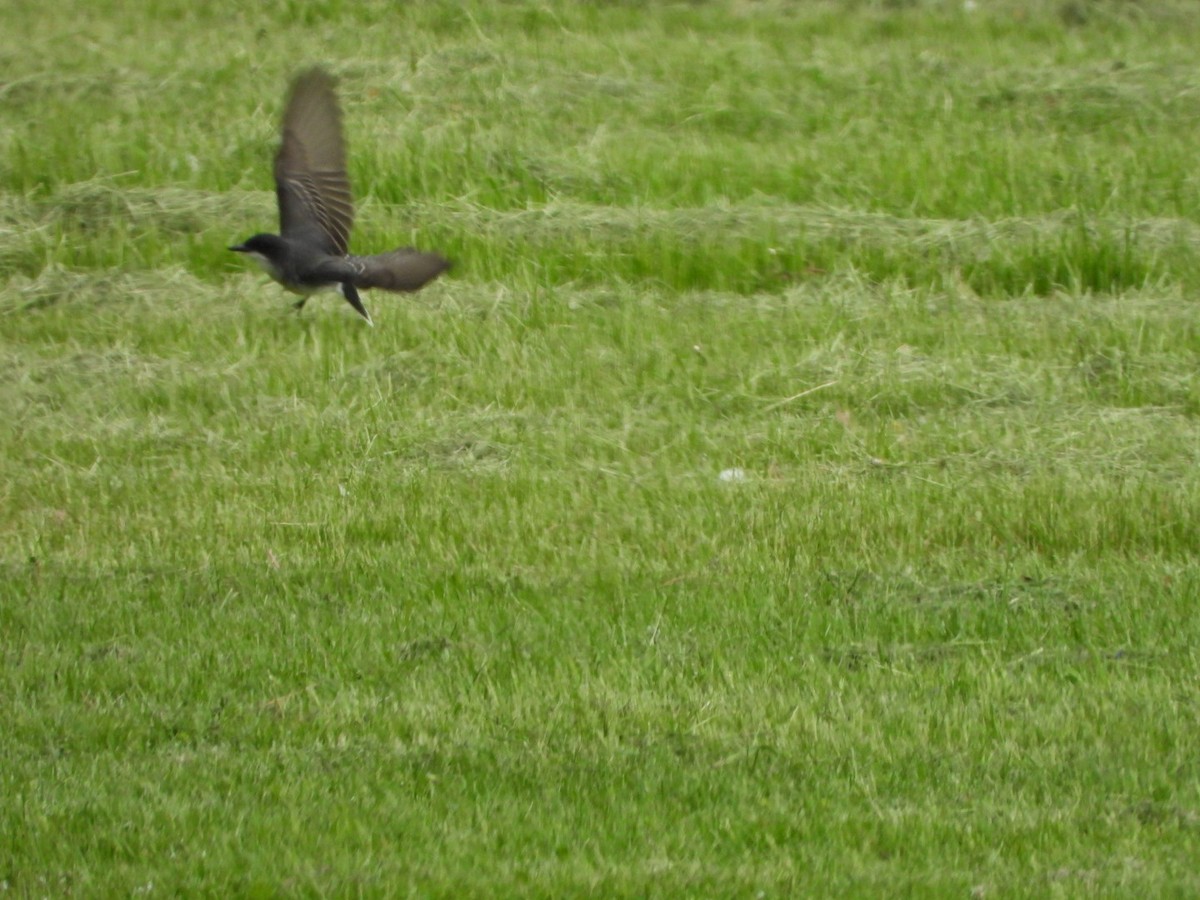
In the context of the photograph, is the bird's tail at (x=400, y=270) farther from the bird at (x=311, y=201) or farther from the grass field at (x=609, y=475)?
the grass field at (x=609, y=475)

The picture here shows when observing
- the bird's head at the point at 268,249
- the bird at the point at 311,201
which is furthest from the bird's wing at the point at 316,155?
the bird's head at the point at 268,249

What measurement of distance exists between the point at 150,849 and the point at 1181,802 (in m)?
2.79

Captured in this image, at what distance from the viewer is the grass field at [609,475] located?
4.83m

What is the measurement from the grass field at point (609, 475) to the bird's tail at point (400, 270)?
2.71ft

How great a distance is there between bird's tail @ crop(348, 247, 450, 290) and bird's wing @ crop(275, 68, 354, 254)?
2.85 feet

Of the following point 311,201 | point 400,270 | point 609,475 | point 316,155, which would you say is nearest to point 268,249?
point 311,201

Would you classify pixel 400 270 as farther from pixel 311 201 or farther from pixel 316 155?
pixel 316 155

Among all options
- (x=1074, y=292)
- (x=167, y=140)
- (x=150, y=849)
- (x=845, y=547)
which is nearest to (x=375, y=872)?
(x=150, y=849)

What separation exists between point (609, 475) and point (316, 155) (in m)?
2.17

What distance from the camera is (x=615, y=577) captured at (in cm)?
654

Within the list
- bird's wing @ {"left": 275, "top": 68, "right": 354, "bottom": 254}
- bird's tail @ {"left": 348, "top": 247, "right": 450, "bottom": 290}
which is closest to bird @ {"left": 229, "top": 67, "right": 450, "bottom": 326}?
bird's wing @ {"left": 275, "top": 68, "right": 354, "bottom": 254}

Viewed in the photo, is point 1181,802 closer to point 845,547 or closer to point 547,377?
point 845,547

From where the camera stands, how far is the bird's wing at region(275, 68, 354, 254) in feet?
27.1

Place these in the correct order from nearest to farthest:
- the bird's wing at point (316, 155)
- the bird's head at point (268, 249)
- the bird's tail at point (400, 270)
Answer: the bird's tail at point (400, 270), the bird's head at point (268, 249), the bird's wing at point (316, 155)
